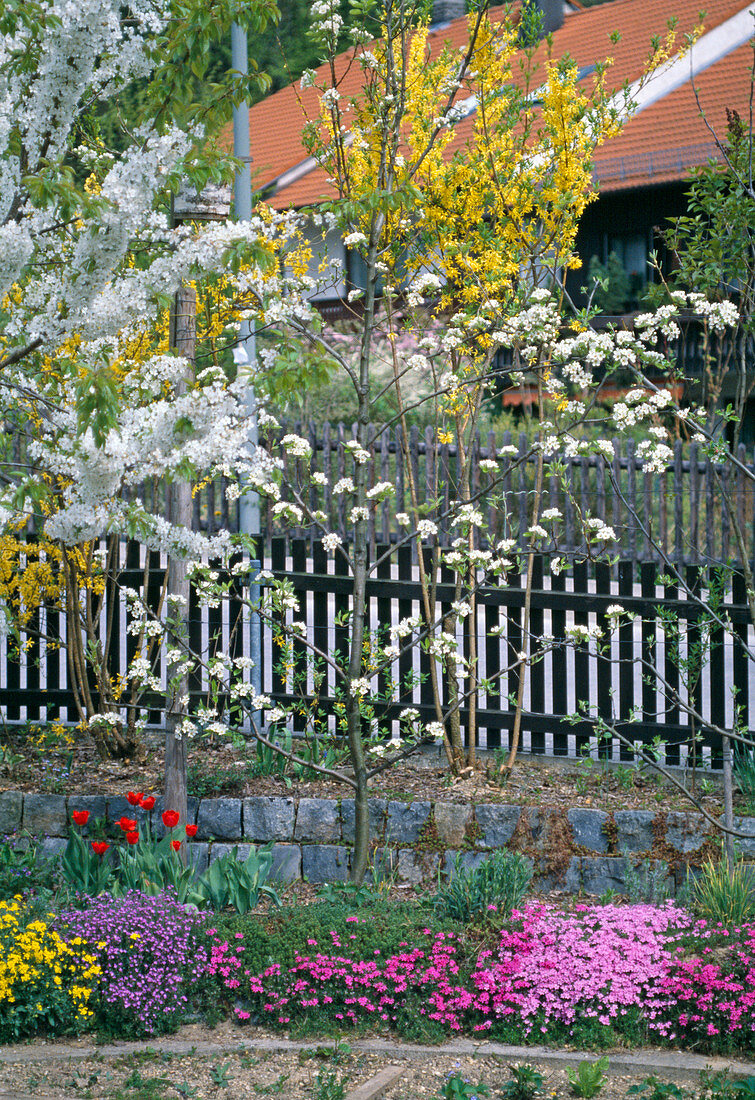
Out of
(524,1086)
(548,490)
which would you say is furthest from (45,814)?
(548,490)

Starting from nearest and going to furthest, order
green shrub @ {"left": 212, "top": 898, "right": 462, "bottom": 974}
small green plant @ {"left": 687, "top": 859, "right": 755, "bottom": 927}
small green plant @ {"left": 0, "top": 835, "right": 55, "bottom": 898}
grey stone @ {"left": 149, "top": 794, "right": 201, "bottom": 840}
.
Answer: green shrub @ {"left": 212, "top": 898, "right": 462, "bottom": 974} < small green plant @ {"left": 687, "top": 859, "right": 755, "bottom": 927} < small green plant @ {"left": 0, "top": 835, "right": 55, "bottom": 898} < grey stone @ {"left": 149, "top": 794, "right": 201, "bottom": 840}

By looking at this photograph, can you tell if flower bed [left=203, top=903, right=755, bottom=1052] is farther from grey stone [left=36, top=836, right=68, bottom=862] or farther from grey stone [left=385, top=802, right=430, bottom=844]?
grey stone [left=36, top=836, right=68, bottom=862]

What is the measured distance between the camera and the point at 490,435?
7688 millimetres

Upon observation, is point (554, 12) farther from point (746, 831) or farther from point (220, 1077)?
point (220, 1077)

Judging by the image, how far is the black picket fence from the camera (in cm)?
520

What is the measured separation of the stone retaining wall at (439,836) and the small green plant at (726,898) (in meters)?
0.28

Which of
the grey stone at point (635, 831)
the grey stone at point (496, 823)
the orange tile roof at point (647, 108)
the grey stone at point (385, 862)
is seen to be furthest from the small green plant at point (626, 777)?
the orange tile roof at point (647, 108)

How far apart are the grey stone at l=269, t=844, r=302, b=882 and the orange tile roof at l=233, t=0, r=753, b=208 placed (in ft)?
40.8

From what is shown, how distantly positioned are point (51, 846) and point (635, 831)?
9.15ft

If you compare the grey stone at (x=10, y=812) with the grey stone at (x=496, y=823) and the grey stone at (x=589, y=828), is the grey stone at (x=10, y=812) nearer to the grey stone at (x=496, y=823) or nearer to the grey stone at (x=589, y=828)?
the grey stone at (x=496, y=823)

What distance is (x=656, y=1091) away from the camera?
3072mm

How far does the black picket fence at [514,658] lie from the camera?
205 inches

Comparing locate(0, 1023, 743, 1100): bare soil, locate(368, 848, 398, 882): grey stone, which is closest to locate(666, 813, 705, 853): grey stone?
locate(368, 848, 398, 882): grey stone

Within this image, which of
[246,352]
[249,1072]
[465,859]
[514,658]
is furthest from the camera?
[246,352]
